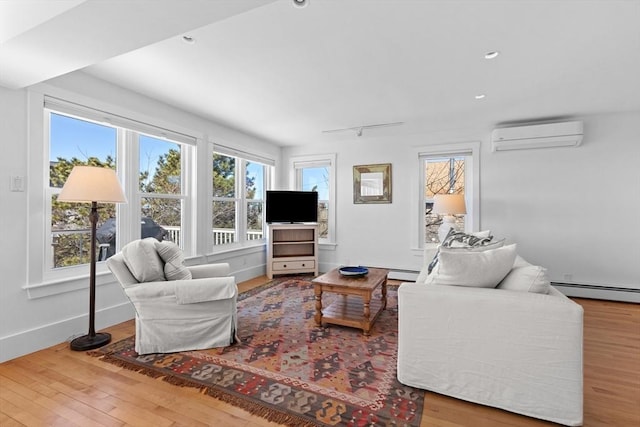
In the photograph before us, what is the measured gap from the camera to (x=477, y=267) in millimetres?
1829

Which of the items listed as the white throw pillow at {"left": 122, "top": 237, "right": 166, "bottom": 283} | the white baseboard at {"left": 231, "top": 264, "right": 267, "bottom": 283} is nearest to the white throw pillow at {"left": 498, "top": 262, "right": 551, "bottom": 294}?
the white throw pillow at {"left": 122, "top": 237, "right": 166, "bottom": 283}

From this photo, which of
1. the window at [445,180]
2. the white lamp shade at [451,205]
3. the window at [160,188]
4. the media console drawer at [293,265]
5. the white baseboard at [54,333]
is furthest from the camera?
the media console drawer at [293,265]

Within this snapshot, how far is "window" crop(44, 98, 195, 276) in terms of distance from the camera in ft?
8.54

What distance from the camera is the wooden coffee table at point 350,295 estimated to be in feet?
8.72

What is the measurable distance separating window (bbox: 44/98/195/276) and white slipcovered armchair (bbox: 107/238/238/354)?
0.80m

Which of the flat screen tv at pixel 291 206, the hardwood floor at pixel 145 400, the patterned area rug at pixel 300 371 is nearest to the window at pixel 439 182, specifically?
the flat screen tv at pixel 291 206

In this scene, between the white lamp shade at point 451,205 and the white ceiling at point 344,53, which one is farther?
the white lamp shade at point 451,205

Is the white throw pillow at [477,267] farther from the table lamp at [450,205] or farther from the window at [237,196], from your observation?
the window at [237,196]

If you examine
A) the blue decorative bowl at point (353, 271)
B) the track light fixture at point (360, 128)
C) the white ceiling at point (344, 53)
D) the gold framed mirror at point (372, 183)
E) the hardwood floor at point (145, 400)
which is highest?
the track light fixture at point (360, 128)

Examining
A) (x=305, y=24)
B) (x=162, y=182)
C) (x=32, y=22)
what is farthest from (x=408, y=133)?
(x=32, y=22)

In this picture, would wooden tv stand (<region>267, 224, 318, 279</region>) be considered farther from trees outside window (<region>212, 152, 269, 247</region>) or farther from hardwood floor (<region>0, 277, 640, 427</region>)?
hardwood floor (<region>0, 277, 640, 427</region>)

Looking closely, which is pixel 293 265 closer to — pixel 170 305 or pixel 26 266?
pixel 170 305

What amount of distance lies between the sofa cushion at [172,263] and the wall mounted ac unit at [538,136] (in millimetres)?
4168

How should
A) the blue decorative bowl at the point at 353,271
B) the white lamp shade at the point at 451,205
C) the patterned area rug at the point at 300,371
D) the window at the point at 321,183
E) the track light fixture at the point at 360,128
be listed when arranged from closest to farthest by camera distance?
the patterned area rug at the point at 300,371
the blue decorative bowl at the point at 353,271
the white lamp shade at the point at 451,205
the track light fixture at the point at 360,128
the window at the point at 321,183
